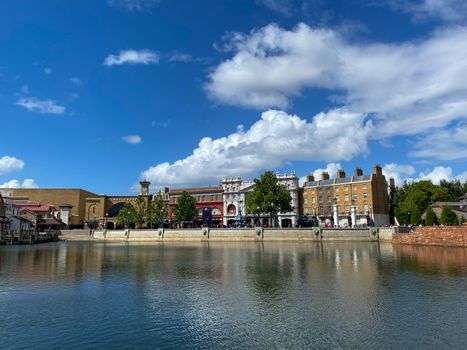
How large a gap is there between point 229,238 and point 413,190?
4952cm

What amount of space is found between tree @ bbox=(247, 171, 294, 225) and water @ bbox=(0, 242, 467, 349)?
61352mm

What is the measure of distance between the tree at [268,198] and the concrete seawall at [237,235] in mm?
9271

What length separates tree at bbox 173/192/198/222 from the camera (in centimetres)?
11575

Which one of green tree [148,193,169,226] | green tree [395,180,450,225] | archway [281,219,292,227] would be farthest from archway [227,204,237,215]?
green tree [395,180,450,225]

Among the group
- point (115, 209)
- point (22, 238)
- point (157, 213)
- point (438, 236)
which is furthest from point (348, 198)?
point (22, 238)

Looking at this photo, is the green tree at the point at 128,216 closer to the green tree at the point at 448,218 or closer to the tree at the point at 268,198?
the tree at the point at 268,198

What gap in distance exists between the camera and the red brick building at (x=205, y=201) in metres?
126

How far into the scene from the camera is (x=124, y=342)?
56.8 ft

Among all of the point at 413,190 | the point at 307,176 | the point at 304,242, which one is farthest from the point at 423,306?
the point at 307,176

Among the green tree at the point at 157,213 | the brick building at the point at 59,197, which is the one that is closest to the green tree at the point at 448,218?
the green tree at the point at 157,213

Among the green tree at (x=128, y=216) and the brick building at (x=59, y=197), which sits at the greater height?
the brick building at (x=59, y=197)

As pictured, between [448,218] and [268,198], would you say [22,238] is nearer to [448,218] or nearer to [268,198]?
[268,198]

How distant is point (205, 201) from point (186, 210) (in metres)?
13.3

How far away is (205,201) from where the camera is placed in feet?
421
